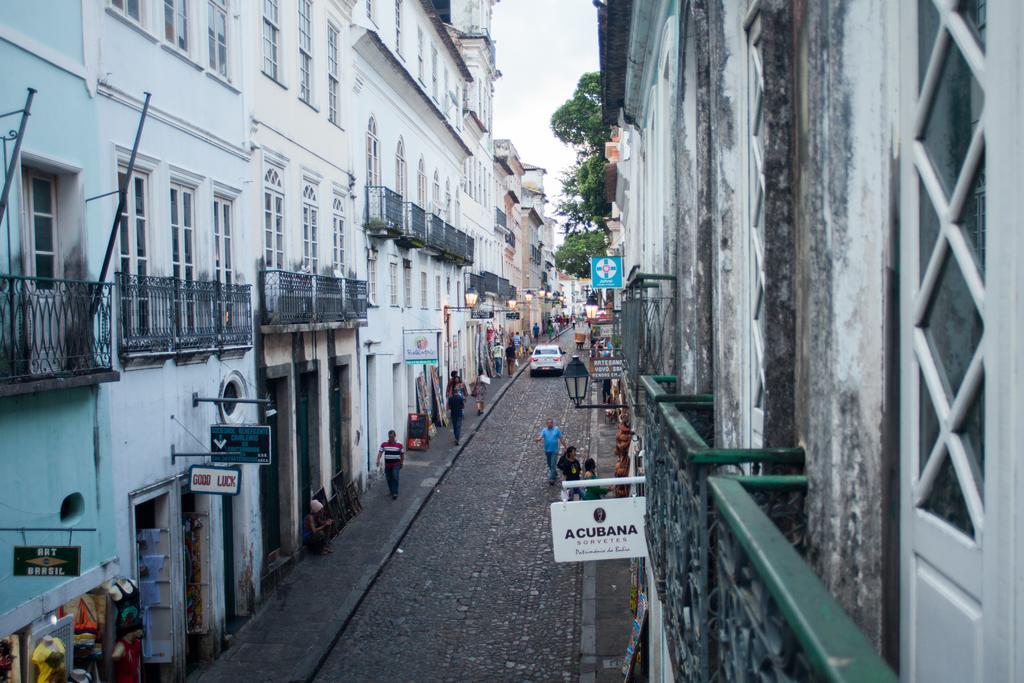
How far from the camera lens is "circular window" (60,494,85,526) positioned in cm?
935

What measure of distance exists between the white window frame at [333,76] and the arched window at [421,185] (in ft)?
27.7

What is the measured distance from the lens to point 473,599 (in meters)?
14.2

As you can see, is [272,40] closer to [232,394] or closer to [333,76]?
[333,76]

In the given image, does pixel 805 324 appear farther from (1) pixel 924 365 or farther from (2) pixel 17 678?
(2) pixel 17 678

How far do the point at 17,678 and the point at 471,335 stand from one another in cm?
3295

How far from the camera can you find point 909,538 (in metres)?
2.48

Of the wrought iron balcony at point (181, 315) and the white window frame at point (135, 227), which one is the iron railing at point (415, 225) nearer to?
the wrought iron balcony at point (181, 315)

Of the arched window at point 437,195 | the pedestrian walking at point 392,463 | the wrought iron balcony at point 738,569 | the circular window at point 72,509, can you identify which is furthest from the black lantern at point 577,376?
the arched window at point 437,195

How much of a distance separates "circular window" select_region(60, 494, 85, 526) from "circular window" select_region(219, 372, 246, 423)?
3637mm

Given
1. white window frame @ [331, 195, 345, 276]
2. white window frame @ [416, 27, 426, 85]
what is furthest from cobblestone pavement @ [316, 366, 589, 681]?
white window frame @ [416, 27, 426, 85]

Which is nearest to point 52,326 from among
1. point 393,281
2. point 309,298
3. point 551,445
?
point 309,298

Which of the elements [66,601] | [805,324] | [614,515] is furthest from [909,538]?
[66,601]

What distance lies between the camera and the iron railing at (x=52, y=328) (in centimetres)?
802

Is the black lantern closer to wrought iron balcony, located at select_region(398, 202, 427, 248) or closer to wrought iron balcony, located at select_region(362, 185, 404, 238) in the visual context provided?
wrought iron balcony, located at select_region(362, 185, 404, 238)
